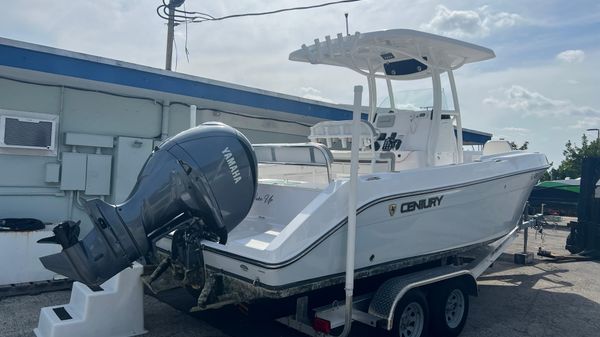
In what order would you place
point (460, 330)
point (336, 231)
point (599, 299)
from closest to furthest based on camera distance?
point (336, 231) → point (460, 330) → point (599, 299)

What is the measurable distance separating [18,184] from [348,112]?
6515mm

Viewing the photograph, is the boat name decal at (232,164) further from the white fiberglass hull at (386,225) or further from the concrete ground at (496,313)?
the concrete ground at (496,313)

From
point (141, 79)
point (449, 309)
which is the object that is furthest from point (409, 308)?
point (141, 79)

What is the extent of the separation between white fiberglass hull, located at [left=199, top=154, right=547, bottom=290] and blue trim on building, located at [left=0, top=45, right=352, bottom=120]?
3.59 meters

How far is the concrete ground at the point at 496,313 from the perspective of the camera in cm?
472

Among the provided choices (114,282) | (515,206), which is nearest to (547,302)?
(515,206)

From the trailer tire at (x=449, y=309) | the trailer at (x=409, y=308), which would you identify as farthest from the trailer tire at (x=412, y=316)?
the trailer tire at (x=449, y=309)

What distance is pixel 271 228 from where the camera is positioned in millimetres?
4367

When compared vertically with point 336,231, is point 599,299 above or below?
below

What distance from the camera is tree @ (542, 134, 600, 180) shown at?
3575 centimetres

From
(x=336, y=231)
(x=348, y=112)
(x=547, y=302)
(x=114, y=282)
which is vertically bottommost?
(x=547, y=302)

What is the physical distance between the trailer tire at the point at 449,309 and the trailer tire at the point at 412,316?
4.8 inches

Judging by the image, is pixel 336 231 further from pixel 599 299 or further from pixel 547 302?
pixel 599 299

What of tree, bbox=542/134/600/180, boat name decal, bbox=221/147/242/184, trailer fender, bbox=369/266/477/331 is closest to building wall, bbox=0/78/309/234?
boat name decal, bbox=221/147/242/184
